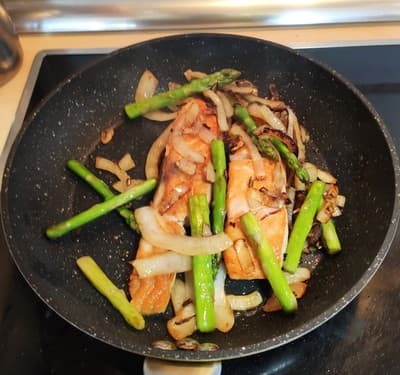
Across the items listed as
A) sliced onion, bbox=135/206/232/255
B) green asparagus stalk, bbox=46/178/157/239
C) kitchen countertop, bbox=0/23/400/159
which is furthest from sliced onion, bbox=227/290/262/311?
kitchen countertop, bbox=0/23/400/159

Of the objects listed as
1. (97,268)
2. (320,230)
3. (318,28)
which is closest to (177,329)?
(97,268)

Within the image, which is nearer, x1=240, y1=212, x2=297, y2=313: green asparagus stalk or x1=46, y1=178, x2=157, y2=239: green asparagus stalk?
x1=240, y1=212, x2=297, y2=313: green asparagus stalk

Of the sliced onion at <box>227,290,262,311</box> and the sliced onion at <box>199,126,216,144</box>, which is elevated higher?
the sliced onion at <box>199,126,216,144</box>

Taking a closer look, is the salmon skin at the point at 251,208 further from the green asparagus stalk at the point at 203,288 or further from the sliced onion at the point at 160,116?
the sliced onion at the point at 160,116

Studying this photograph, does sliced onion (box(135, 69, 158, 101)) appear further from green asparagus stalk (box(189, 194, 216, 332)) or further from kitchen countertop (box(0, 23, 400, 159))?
green asparagus stalk (box(189, 194, 216, 332))

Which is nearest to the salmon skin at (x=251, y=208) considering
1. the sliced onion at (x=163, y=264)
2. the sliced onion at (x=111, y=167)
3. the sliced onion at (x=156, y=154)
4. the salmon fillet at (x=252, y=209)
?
the salmon fillet at (x=252, y=209)

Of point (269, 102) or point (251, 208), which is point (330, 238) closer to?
point (251, 208)

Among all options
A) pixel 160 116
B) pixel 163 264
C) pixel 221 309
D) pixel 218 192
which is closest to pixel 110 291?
pixel 163 264
